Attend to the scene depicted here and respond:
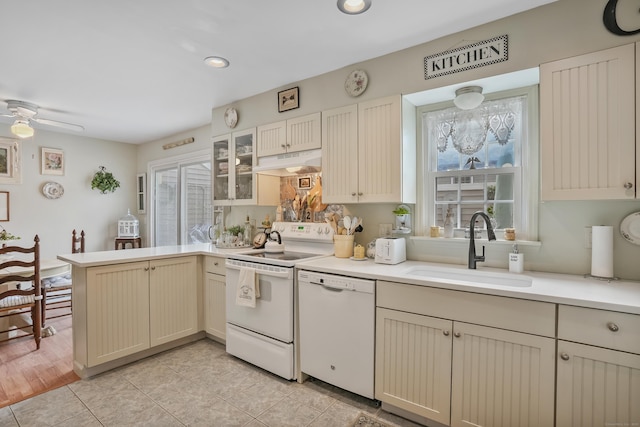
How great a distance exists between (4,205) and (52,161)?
0.82 m

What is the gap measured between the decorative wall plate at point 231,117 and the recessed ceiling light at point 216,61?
2.74 ft

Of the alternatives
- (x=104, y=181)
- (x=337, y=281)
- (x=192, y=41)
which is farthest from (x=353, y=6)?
(x=104, y=181)

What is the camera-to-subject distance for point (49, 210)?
4.63 meters

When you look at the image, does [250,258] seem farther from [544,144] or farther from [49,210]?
[49,210]

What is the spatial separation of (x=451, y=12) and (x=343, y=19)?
0.65m

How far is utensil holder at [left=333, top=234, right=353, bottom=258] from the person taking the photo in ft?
8.45

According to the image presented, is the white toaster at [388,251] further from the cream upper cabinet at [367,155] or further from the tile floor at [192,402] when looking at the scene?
the tile floor at [192,402]

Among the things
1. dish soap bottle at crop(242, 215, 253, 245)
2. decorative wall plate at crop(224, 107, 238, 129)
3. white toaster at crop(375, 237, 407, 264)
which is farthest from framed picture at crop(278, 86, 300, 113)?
white toaster at crop(375, 237, 407, 264)

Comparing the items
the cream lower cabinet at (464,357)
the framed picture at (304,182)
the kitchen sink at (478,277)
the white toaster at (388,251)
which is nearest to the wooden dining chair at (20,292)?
the framed picture at (304,182)

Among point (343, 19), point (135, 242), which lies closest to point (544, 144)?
point (343, 19)

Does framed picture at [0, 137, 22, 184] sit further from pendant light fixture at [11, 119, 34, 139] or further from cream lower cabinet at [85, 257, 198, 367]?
cream lower cabinet at [85, 257, 198, 367]

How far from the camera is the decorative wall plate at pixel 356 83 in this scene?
2521mm

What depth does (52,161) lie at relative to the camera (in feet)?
15.2

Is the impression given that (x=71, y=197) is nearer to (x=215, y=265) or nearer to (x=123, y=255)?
(x=123, y=255)
